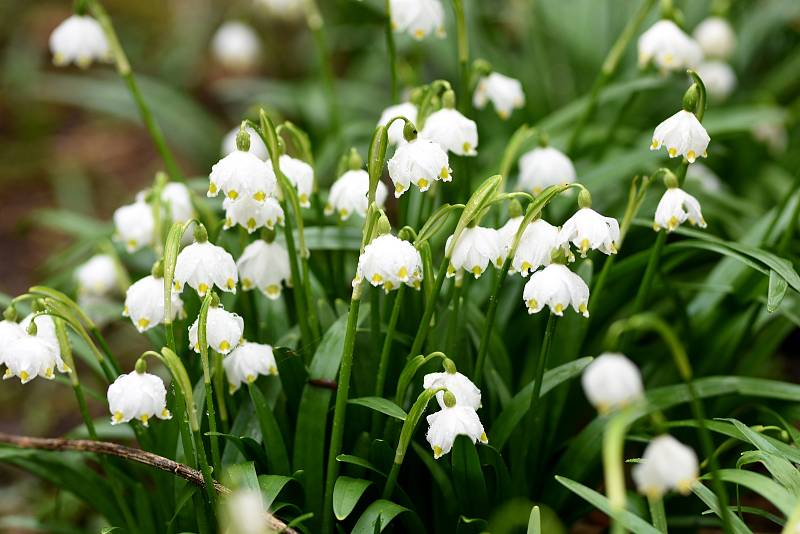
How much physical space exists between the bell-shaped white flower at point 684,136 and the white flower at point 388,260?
27.0 inches

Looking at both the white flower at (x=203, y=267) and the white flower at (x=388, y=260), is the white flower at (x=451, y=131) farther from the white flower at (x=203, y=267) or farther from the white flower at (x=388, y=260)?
the white flower at (x=203, y=267)

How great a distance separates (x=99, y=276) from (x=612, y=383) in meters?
2.33

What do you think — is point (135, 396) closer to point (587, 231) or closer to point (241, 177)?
point (241, 177)

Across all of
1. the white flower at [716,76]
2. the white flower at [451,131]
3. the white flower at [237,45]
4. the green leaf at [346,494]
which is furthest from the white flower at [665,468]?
the white flower at [237,45]

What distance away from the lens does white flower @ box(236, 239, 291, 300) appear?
8.15 ft

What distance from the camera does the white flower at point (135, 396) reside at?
6.95 feet

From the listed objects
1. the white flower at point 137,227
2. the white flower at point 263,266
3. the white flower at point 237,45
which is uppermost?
the white flower at point 237,45

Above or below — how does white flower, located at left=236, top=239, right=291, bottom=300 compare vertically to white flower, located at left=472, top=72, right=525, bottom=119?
below

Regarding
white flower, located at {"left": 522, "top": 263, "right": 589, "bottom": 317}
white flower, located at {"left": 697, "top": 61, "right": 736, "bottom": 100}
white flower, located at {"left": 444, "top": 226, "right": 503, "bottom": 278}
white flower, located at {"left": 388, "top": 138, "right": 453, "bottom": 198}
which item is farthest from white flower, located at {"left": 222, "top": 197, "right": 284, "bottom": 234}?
white flower, located at {"left": 697, "top": 61, "right": 736, "bottom": 100}

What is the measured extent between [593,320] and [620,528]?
4.63 ft

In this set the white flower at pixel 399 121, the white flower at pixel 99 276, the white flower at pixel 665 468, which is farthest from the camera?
the white flower at pixel 99 276

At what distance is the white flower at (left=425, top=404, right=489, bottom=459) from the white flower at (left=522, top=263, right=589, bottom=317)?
0.29m

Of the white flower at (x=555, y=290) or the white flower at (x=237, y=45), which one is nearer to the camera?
the white flower at (x=555, y=290)

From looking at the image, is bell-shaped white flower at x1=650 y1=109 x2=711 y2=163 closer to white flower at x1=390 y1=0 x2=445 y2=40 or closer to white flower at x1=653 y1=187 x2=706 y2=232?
white flower at x1=653 y1=187 x2=706 y2=232
